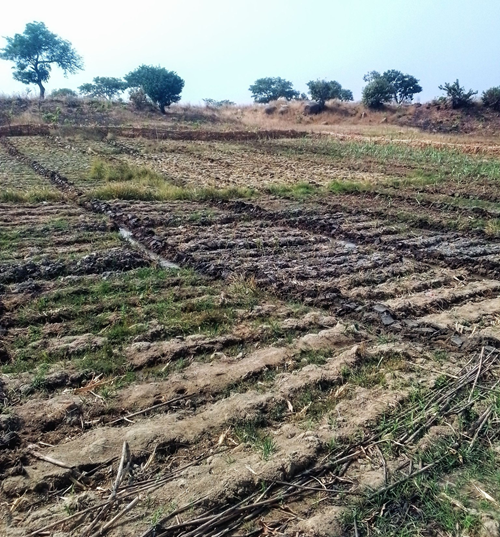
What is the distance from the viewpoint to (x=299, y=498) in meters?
2.96

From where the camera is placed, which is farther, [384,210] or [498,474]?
[384,210]

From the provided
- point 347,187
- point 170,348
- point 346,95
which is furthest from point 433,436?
point 346,95

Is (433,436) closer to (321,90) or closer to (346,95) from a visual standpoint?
(321,90)

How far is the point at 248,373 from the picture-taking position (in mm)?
4238

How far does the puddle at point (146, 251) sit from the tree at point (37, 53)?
133ft

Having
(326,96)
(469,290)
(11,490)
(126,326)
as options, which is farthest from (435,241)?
(326,96)

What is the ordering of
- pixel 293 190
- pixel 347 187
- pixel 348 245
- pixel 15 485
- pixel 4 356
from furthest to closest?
1. pixel 347 187
2. pixel 293 190
3. pixel 348 245
4. pixel 4 356
5. pixel 15 485

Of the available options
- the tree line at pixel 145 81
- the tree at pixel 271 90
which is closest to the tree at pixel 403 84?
the tree line at pixel 145 81

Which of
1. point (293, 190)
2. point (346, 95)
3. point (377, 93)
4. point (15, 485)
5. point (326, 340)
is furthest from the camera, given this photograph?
point (346, 95)

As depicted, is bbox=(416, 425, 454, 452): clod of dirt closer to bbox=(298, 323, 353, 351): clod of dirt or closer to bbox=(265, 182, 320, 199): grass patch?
bbox=(298, 323, 353, 351): clod of dirt

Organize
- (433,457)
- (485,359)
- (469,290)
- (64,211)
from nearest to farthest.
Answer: (433,457), (485,359), (469,290), (64,211)

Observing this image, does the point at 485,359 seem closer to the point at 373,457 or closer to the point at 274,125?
the point at 373,457

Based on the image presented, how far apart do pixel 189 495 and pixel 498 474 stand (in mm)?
1750

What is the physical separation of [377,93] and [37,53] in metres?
28.8
